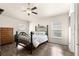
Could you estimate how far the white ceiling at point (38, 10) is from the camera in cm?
169

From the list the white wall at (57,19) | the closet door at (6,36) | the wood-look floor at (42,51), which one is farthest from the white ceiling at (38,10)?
the wood-look floor at (42,51)

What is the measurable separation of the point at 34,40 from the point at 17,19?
606mm

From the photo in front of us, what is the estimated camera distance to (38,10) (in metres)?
1.83

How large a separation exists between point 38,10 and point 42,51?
33.4 inches

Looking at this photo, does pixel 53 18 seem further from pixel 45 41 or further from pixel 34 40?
pixel 34 40

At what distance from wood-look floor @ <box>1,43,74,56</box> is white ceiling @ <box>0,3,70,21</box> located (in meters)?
0.63

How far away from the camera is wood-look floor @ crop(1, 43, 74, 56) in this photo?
68.1 inches

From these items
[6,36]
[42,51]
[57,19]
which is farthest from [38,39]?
[6,36]

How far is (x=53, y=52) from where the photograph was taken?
1.76m

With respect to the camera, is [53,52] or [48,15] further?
[48,15]

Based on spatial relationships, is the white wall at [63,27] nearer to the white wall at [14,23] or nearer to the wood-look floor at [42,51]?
the wood-look floor at [42,51]

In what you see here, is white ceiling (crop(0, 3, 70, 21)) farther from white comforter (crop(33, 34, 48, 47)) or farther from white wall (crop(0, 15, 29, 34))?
white comforter (crop(33, 34, 48, 47))

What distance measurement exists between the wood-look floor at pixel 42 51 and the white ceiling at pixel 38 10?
0.63 meters

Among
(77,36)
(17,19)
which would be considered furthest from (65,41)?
(17,19)
